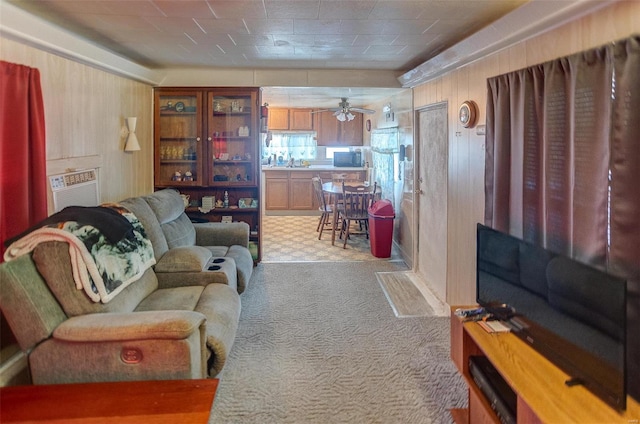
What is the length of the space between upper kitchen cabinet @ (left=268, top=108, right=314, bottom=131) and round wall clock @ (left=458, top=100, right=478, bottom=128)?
19.5ft

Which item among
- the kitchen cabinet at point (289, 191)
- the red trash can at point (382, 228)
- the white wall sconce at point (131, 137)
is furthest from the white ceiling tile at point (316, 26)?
the kitchen cabinet at point (289, 191)

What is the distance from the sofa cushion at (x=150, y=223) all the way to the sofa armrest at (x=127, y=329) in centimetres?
117

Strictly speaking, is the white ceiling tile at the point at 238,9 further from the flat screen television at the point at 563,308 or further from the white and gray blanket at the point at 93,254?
the flat screen television at the point at 563,308

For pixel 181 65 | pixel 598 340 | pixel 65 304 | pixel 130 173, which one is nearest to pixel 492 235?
pixel 598 340

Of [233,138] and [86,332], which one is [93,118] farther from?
[86,332]

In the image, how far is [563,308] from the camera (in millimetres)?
1708

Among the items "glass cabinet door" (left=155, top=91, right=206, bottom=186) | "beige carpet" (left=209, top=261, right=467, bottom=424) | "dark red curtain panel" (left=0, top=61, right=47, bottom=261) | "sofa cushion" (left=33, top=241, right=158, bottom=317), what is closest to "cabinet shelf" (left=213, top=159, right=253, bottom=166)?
"glass cabinet door" (left=155, top=91, right=206, bottom=186)

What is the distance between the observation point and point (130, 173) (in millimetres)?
4477

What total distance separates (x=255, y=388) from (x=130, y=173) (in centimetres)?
290

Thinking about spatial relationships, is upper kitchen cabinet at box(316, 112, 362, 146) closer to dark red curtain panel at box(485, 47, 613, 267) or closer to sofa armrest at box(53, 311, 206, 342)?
dark red curtain panel at box(485, 47, 613, 267)

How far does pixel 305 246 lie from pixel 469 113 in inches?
140

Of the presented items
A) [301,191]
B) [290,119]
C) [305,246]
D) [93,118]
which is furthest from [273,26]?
[290,119]

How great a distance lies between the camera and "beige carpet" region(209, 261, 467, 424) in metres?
2.35

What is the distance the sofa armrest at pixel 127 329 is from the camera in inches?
79.4
